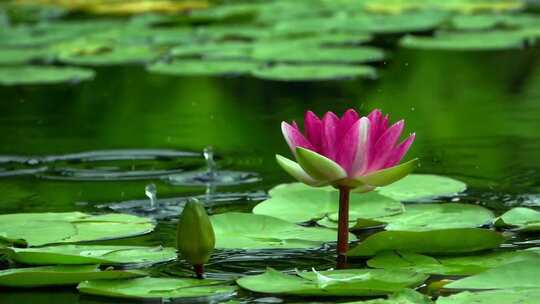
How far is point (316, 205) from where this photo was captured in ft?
7.51

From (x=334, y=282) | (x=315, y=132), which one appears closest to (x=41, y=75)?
(x=315, y=132)

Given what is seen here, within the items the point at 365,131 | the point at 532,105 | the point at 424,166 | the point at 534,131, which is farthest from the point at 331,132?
the point at 532,105

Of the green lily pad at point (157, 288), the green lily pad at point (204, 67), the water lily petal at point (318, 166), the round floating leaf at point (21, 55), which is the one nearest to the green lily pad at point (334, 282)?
the green lily pad at point (157, 288)

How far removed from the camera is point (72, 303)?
1752 mm

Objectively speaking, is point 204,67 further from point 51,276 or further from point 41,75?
point 51,276

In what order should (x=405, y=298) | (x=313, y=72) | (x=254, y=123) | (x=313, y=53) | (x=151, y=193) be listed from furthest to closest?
(x=313, y=53) < (x=313, y=72) < (x=254, y=123) < (x=151, y=193) < (x=405, y=298)

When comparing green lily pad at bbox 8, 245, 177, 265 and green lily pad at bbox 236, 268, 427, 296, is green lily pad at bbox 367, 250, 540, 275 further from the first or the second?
green lily pad at bbox 8, 245, 177, 265

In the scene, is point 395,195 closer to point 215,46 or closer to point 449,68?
point 449,68

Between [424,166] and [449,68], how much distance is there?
186 centimetres

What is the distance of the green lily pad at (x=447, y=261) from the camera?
1.81 metres

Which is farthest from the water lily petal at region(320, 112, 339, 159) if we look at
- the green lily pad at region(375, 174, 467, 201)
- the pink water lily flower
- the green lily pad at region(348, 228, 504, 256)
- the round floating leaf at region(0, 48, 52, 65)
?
the round floating leaf at region(0, 48, 52, 65)

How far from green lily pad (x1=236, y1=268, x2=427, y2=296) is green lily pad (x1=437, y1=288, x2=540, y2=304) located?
0.10 meters

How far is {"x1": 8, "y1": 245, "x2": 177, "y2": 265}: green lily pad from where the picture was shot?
6.21 feet

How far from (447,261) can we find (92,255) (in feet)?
1.76
